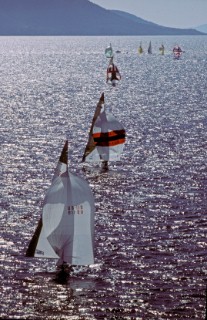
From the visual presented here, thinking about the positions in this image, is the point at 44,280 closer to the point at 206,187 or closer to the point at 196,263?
the point at 196,263

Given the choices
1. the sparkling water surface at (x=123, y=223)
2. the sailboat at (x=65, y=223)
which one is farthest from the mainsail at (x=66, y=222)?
the sparkling water surface at (x=123, y=223)

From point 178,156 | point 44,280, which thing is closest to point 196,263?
point 44,280

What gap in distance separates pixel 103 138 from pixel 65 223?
3187cm

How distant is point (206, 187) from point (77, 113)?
63.4 m

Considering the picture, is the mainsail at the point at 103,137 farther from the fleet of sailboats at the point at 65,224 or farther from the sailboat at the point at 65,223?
the sailboat at the point at 65,223

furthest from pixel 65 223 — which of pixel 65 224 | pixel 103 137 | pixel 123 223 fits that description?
pixel 103 137

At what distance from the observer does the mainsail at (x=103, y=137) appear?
251 feet

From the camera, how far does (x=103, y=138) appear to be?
252ft

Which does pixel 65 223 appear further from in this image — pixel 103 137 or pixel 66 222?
pixel 103 137

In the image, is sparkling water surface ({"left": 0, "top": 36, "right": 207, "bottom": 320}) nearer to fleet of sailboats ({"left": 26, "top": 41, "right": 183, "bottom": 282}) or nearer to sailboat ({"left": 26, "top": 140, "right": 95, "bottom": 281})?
fleet of sailboats ({"left": 26, "top": 41, "right": 183, "bottom": 282})

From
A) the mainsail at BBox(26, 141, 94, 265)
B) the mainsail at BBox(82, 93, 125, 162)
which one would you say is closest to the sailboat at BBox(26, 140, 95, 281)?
the mainsail at BBox(26, 141, 94, 265)

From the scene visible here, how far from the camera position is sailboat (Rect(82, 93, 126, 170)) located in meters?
76.4

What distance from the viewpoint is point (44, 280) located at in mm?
45094

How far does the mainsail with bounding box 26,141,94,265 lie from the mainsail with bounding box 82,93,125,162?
30.9 metres
